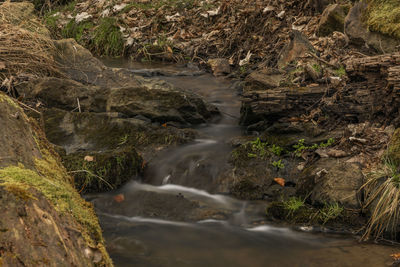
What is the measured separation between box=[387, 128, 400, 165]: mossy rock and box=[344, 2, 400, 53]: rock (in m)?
2.49

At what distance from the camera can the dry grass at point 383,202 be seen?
12.2ft

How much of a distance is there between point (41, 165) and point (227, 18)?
8.65 m

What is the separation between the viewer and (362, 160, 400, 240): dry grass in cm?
371

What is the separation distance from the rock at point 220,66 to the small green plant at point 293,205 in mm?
4845

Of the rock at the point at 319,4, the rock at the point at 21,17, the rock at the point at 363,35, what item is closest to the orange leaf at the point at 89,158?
the rock at the point at 21,17

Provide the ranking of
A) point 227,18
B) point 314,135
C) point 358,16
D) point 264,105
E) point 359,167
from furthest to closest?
point 227,18 → point 358,16 → point 264,105 → point 314,135 → point 359,167

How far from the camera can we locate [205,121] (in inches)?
257

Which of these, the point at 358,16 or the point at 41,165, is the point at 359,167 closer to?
the point at 41,165

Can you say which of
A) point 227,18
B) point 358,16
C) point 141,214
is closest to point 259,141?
point 141,214

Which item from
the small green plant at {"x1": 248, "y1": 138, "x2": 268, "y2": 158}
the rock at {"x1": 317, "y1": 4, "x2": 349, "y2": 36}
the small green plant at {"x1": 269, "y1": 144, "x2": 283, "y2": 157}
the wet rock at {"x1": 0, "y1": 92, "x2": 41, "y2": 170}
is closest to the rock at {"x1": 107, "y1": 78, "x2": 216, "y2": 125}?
the small green plant at {"x1": 248, "y1": 138, "x2": 268, "y2": 158}

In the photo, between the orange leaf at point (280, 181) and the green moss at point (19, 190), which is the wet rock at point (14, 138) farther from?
the orange leaf at point (280, 181)

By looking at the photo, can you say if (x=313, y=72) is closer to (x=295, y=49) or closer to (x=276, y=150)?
(x=295, y=49)

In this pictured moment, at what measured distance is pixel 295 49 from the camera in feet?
24.1

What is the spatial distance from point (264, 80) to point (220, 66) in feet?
7.87
